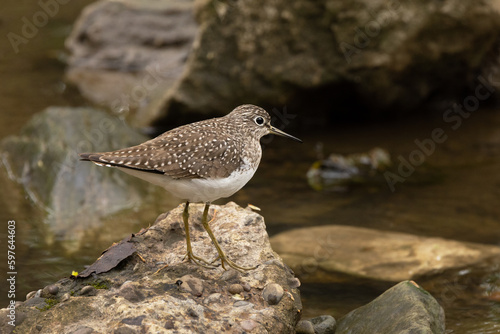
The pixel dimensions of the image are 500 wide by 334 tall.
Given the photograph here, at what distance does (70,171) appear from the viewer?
986 centimetres

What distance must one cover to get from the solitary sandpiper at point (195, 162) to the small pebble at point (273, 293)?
0.39 metres

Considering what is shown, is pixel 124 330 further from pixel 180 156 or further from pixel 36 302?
pixel 180 156

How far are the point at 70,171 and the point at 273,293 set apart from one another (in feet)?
17.9

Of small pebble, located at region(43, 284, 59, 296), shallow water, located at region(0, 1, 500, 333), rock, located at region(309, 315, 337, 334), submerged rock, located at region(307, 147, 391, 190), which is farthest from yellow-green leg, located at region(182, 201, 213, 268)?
submerged rock, located at region(307, 147, 391, 190)

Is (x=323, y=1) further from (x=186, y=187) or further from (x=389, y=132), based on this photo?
(x=186, y=187)

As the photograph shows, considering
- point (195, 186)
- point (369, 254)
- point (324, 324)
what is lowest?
point (369, 254)

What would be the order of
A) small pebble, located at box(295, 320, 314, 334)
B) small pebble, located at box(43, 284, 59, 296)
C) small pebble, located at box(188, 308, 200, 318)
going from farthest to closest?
small pebble, located at box(295, 320, 314, 334) < small pebble, located at box(43, 284, 59, 296) < small pebble, located at box(188, 308, 200, 318)

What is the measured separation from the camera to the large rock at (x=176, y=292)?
187 inches

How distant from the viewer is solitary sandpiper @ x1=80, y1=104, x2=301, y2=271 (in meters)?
5.53

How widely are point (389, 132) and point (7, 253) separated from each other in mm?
7236

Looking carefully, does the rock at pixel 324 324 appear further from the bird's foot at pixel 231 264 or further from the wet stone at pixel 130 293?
the wet stone at pixel 130 293

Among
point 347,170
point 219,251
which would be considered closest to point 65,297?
point 219,251

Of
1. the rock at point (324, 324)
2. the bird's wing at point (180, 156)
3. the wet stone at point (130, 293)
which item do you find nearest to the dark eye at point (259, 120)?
the bird's wing at point (180, 156)

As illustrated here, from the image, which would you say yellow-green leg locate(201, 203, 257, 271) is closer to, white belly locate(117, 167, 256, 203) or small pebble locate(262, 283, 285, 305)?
white belly locate(117, 167, 256, 203)
